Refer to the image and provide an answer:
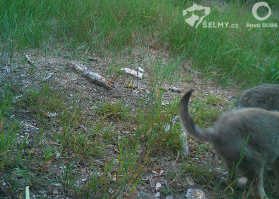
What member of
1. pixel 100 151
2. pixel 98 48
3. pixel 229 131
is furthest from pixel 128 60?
pixel 229 131

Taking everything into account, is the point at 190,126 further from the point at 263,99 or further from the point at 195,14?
the point at 195,14

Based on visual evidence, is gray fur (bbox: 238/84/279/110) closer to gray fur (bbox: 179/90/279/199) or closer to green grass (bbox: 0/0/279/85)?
gray fur (bbox: 179/90/279/199)

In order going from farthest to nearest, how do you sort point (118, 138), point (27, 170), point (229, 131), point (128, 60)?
point (128, 60)
point (118, 138)
point (229, 131)
point (27, 170)

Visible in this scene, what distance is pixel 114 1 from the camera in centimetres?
552

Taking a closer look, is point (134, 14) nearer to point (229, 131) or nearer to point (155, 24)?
point (155, 24)

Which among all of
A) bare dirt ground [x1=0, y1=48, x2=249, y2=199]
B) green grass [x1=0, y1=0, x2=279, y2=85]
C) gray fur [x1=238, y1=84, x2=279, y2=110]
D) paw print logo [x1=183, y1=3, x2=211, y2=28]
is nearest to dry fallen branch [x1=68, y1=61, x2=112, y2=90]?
bare dirt ground [x1=0, y1=48, x2=249, y2=199]

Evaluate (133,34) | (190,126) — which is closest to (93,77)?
(133,34)

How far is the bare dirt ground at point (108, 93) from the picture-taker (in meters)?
2.42

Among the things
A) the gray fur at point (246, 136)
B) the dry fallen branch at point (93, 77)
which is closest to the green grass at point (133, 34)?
the dry fallen branch at point (93, 77)

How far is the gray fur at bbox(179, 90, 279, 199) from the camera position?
2.36 meters

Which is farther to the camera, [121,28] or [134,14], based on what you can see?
[134,14]

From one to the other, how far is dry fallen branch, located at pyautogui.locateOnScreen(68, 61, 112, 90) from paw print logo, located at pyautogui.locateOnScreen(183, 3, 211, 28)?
247 cm

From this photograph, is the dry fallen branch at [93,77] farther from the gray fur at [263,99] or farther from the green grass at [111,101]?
the gray fur at [263,99]

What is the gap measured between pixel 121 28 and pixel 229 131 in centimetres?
308
